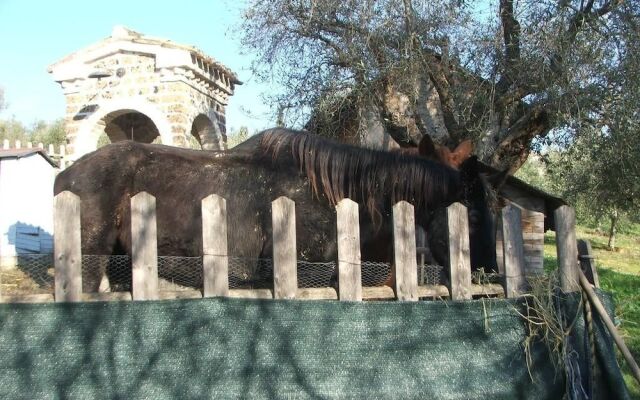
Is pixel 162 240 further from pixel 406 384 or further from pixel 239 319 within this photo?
pixel 406 384

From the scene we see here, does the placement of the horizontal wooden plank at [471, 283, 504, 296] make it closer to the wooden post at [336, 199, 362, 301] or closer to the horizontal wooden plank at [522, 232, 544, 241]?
the wooden post at [336, 199, 362, 301]

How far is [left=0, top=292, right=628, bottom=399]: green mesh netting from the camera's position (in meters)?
3.00

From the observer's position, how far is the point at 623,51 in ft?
23.7

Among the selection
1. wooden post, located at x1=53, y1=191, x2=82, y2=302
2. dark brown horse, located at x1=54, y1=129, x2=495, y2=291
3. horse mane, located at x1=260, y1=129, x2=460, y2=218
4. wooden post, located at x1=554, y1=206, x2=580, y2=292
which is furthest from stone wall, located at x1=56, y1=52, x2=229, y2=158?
wooden post, located at x1=554, y1=206, x2=580, y2=292

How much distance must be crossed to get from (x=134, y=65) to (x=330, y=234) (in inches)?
413

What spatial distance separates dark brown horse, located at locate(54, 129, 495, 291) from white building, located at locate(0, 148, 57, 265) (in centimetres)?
748

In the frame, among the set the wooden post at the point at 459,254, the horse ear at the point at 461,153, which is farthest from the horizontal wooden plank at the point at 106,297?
the horse ear at the point at 461,153

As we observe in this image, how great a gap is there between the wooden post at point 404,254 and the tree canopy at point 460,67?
4180mm

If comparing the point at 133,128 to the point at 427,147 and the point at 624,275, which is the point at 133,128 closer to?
the point at 427,147

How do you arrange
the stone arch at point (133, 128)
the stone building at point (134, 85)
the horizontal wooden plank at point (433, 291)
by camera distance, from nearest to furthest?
the horizontal wooden plank at point (433, 291), the stone building at point (134, 85), the stone arch at point (133, 128)

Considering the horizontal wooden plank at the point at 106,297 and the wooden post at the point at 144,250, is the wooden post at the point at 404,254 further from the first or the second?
the horizontal wooden plank at the point at 106,297

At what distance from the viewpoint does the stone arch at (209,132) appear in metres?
15.2

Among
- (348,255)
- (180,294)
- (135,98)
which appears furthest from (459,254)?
(135,98)

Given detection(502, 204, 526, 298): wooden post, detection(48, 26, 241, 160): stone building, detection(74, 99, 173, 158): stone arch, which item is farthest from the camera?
detection(74, 99, 173, 158): stone arch
